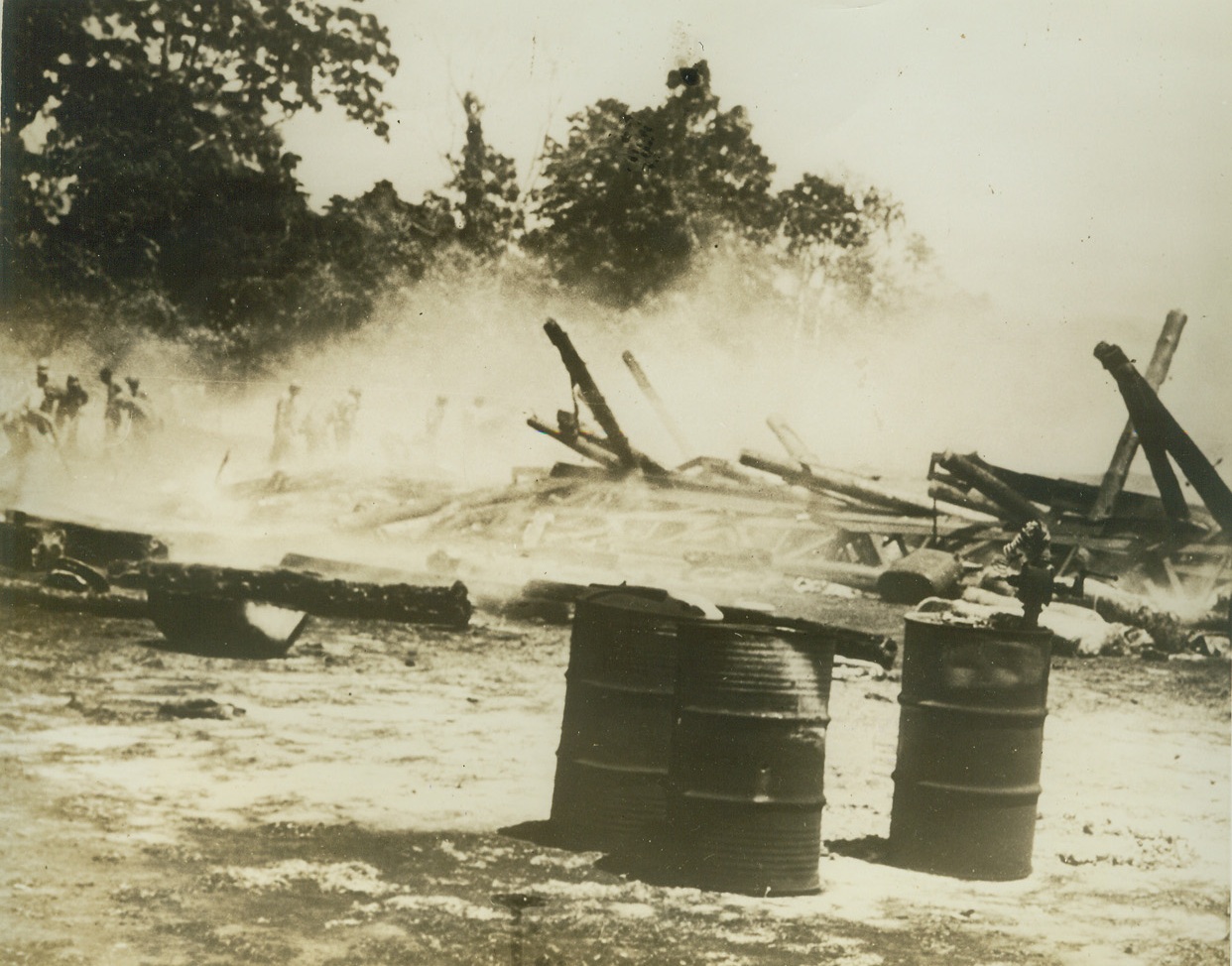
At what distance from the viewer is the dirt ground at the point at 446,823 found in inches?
177

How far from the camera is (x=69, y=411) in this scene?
4.95 metres

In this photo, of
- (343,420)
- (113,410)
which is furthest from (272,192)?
(113,410)

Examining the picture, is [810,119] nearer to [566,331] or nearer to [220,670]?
[566,331]

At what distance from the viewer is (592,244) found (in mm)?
5051

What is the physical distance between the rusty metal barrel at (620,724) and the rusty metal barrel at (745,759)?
13 cm

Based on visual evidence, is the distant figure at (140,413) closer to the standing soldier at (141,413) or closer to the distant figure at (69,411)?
the standing soldier at (141,413)

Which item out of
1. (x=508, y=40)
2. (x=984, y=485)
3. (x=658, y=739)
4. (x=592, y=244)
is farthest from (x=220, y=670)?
(x=984, y=485)

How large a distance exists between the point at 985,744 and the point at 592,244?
237 centimetres

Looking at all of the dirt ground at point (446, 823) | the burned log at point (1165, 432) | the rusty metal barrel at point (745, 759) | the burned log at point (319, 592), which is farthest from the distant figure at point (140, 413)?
the burned log at point (1165, 432)

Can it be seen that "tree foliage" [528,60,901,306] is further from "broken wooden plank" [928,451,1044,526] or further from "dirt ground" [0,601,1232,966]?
"dirt ground" [0,601,1232,966]

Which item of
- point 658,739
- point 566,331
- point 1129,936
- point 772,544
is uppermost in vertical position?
point 566,331

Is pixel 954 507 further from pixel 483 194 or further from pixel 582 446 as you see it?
pixel 483 194

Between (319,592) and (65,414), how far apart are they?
1.14m

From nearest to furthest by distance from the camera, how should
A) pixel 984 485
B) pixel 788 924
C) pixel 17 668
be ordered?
pixel 788 924
pixel 17 668
pixel 984 485
